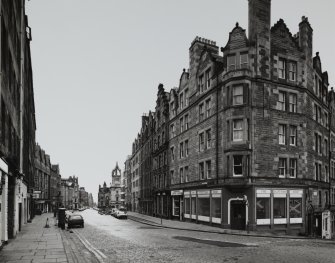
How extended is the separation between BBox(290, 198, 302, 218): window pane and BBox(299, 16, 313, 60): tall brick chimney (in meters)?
14.6

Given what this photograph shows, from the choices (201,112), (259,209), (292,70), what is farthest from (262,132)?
(201,112)

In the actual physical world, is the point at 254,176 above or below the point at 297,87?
below

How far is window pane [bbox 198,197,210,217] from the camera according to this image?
126ft

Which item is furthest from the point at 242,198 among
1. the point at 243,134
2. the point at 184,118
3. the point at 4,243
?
the point at 4,243

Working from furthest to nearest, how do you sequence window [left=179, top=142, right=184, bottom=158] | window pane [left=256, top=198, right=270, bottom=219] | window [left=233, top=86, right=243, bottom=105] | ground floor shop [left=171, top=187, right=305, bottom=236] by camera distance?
1. window [left=179, top=142, right=184, bottom=158]
2. window [left=233, top=86, right=243, bottom=105]
3. window pane [left=256, top=198, right=270, bottom=219]
4. ground floor shop [left=171, top=187, right=305, bottom=236]

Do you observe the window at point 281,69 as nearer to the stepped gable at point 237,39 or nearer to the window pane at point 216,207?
the stepped gable at point 237,39

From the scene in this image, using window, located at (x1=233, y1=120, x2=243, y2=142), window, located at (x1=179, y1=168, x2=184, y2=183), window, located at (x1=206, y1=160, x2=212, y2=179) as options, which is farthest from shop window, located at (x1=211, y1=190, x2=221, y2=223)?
window, located at (x1=179, y1=168, x2=184, y2=183)

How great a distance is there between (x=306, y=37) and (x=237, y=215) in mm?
19555

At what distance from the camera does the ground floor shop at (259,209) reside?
32.9 m

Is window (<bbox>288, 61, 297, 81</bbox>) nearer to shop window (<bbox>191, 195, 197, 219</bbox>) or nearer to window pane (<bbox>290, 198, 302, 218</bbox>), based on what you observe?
window pane (<bbox>290, 198, 302, 218</bbox>)

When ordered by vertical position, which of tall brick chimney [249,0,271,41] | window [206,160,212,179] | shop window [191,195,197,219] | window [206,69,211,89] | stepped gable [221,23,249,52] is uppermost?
tall brick chimney [249,0,271,41]

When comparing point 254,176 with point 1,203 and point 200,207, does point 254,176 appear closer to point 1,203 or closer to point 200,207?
point 200,207

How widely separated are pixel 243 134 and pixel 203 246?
48.9 ft

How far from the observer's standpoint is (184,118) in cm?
4678
